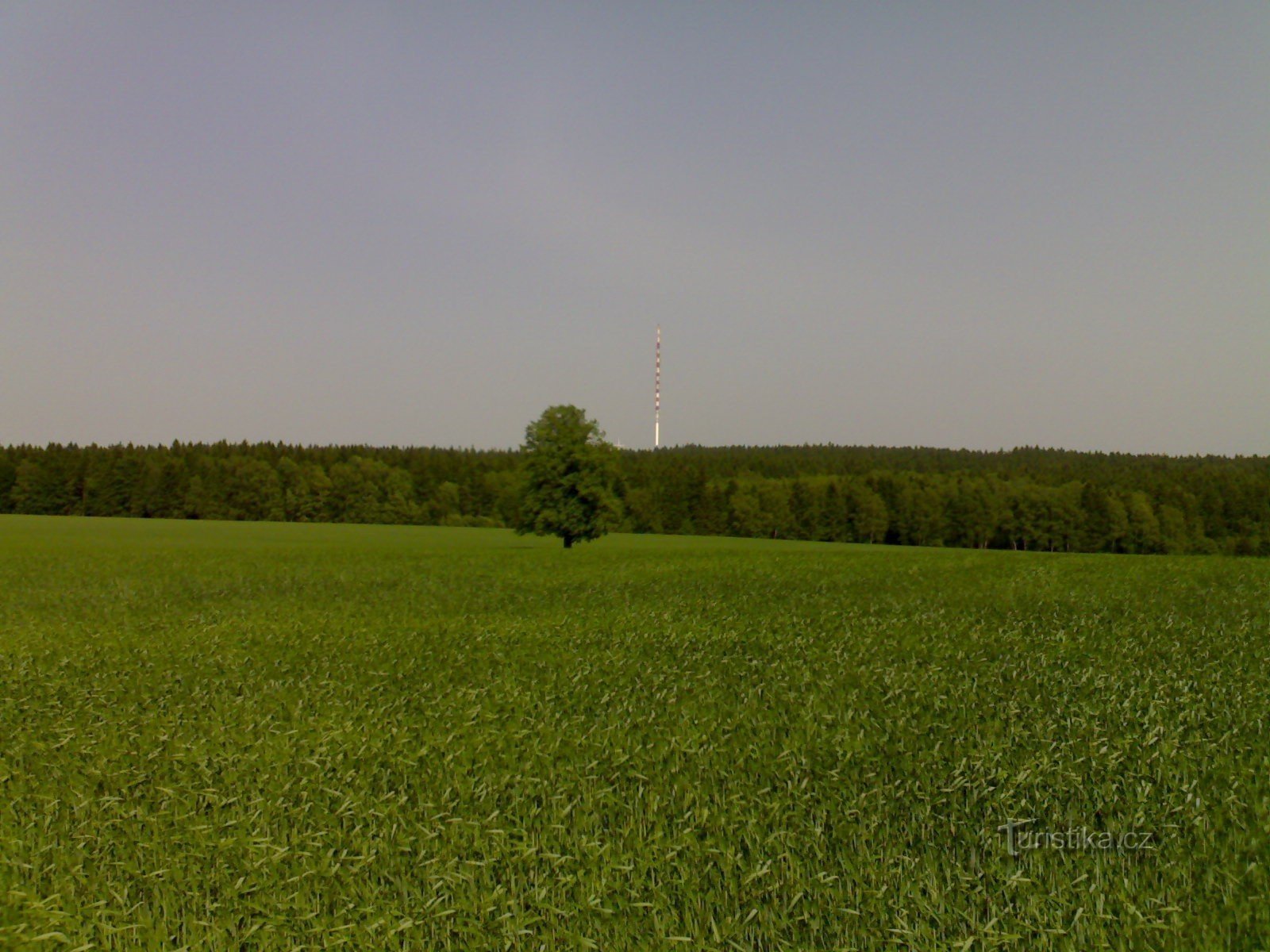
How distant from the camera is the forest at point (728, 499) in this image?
10419 cm

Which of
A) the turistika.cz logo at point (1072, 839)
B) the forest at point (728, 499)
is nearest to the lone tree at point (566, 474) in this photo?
the turistika.cz logo at point (1072, 839)

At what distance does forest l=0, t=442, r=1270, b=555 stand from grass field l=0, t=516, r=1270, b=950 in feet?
290

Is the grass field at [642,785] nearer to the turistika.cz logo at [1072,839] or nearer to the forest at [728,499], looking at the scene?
the turistika.cz logo at [1072,839]

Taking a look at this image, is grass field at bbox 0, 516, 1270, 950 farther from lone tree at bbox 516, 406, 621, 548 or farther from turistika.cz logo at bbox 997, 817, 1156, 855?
lone tree at bbox 516, 406, 621, 548

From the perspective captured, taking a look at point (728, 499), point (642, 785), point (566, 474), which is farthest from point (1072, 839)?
point (728, 499)

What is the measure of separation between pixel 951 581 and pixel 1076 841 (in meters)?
20.5

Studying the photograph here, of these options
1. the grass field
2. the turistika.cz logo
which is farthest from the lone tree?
the turistika.cz logo

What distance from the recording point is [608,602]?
22406 mm

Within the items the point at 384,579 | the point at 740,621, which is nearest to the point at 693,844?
the point at 740,621

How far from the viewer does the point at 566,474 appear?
174 ft

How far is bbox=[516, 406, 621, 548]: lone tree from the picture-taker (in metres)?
52.2

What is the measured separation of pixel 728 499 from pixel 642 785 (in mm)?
111902

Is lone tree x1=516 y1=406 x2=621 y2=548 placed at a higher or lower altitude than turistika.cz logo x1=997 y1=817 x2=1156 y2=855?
higher

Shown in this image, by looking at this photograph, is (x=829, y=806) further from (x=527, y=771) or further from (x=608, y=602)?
(x=608, y=602)
